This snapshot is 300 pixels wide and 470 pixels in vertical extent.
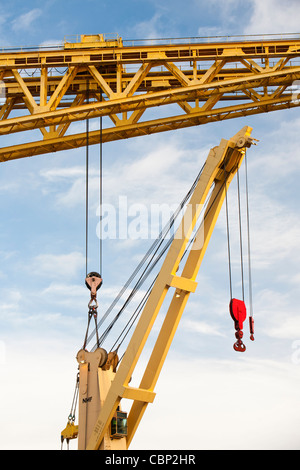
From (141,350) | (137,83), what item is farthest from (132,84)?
(141,350)

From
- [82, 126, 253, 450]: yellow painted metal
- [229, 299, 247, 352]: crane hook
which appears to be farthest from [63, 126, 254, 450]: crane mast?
A: [229, 299, 247, 352]: crane hook

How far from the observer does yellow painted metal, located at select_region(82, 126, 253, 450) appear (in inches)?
692

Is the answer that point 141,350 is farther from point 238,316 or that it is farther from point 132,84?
point 132,84

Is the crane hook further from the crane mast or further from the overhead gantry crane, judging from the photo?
the overhead gantry crane

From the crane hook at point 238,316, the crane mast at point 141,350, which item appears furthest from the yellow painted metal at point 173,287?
the crane hook at point 238,316

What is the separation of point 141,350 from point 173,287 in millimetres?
1676

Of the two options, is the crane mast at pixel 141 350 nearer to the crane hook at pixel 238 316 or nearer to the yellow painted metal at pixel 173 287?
the yellow painted metal at pixel 173 287

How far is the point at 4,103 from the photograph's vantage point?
25.6 metres

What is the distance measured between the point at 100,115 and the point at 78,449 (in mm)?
10049

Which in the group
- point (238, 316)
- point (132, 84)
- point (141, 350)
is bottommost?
point (141, 350)

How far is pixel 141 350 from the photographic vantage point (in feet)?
58.2

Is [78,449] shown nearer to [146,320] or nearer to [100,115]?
[146,320]

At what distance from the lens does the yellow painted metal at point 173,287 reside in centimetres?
1758
